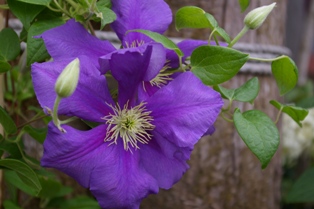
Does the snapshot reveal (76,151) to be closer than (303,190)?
Yes

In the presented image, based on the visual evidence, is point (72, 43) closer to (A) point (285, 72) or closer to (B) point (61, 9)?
(B) point (61, 9)

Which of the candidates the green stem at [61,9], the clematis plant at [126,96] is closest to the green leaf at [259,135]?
the clematis plant at [126,96]

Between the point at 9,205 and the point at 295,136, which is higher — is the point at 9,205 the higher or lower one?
the higher one

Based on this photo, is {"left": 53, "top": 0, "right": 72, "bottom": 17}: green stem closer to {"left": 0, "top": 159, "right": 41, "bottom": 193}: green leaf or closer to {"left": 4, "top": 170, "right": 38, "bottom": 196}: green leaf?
{"left": 0, "top": 159, "right": 41, "bottom": 193}: green leaf

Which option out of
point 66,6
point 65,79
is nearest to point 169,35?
point 66,6

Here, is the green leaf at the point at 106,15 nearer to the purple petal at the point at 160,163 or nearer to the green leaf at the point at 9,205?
the purple petal at the point at 160,163

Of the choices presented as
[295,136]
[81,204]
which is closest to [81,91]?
[81,204]
